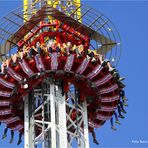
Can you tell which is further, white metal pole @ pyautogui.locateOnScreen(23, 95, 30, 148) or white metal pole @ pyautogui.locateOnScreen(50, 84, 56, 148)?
white metal pole @ pyautogui.locateOnScreen(23, 95, 30, 148)

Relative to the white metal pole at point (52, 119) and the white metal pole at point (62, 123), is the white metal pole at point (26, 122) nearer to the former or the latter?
the white metal pole at point (52, 119)

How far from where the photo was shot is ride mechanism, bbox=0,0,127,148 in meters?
72.7

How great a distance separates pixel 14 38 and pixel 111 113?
11217 millimetres

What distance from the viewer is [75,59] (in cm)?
7319

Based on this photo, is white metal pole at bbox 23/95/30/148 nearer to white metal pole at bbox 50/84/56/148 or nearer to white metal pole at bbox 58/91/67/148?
white metal pole at bbox 50/84/56/148

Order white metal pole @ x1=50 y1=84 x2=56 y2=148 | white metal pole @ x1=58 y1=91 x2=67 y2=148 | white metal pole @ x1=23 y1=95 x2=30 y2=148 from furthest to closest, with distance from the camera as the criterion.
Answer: white metal pole @ x1=23 y1=95 x2=30 y2=148 < white metal pole @ x1=58 y1=91 x2=67 y2=148 < white metal pole @ x1=50 y1=84 x2=56 y2=148

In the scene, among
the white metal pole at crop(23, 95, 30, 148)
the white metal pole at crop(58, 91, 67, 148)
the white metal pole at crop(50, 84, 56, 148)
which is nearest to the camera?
the white metal pole at crop(50, 84, 56, 148)

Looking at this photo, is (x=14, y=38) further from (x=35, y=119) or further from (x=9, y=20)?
(x=35, y=119)

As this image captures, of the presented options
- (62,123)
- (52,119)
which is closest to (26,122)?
(52,119)

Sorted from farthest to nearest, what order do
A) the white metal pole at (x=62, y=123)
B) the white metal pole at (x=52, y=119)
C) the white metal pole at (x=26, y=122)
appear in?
the white metal pole at (x=26, y=122)
the white metal pole at (x=62, y=123)
the white metal pole at (x=52, y=119)

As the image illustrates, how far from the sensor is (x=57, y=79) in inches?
2911

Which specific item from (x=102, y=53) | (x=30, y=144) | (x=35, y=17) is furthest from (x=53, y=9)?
(x=30, y=144)

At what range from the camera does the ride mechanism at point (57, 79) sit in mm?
72688

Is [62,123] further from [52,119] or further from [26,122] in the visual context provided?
[26,122]
